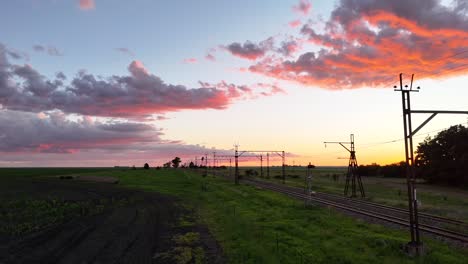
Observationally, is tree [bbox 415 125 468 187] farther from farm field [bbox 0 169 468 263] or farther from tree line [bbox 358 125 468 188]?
farm field [bbox 0 169 468 263]

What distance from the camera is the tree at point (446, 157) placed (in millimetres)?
86438

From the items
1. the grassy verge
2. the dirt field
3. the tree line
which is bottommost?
the dirt field

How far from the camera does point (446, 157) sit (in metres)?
93.2

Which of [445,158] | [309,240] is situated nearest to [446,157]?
[445,158]

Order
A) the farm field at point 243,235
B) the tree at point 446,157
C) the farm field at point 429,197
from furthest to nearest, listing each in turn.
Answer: the tree at point 446,157
the farm field at point 429,197
the farm field at point 243,235

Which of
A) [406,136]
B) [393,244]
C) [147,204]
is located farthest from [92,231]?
[406,136]

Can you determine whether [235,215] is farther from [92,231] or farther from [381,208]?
[381,208]

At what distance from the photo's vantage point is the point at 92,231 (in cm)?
2852

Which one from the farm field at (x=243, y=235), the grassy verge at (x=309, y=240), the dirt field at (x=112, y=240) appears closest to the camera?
the grassy verge at (x=309, y=240)

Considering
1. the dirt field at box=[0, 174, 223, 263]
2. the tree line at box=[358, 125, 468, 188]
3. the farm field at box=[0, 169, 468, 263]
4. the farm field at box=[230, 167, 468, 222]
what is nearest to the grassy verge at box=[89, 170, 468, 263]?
the farm field at box=[0, 169, 468, 263]

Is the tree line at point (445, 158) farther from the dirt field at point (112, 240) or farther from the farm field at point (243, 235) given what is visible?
the dirt field at point (112, 240)

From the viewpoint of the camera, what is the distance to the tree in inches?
3403

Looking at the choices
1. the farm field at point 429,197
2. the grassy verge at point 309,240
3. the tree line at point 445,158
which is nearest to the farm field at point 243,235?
the grassy verge at point 309,240

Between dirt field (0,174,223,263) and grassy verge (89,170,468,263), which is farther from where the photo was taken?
dirt field (0,174,223,263)
